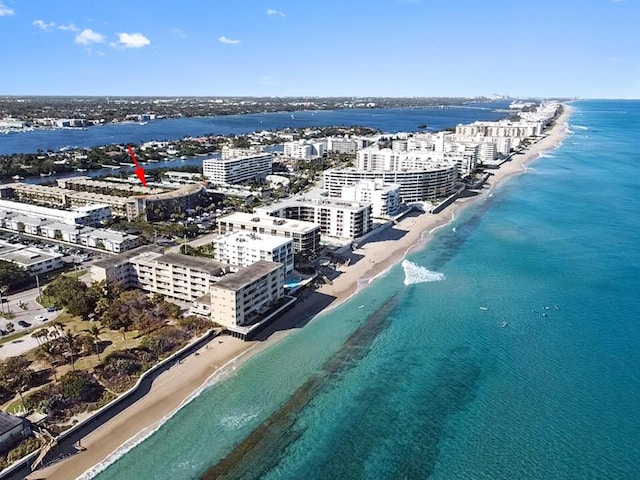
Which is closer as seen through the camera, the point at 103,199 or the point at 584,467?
the point at 584,467

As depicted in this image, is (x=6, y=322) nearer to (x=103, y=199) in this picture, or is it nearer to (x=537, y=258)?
(x=103, y=199)

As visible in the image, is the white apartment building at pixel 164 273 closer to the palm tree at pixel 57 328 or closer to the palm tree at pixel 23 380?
the palm tree at pixel 57 328

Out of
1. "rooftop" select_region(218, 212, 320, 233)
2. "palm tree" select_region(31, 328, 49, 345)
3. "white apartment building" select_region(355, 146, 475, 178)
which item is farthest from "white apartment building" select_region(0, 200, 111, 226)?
"white apartment building" select_region(355, 146, 475, 178)

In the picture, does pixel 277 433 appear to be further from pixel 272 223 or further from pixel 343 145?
pixel 343 145

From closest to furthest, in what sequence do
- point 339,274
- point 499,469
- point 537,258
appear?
point 499,469 < point 339,274 < point 537,258

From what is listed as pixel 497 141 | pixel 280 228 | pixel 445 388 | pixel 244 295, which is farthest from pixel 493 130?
pixel 445 388

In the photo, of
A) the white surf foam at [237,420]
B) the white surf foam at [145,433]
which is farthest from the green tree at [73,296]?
the white surf foam at [237,420]

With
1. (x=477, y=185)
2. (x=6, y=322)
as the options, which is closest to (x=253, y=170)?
(x=477, y=185)
